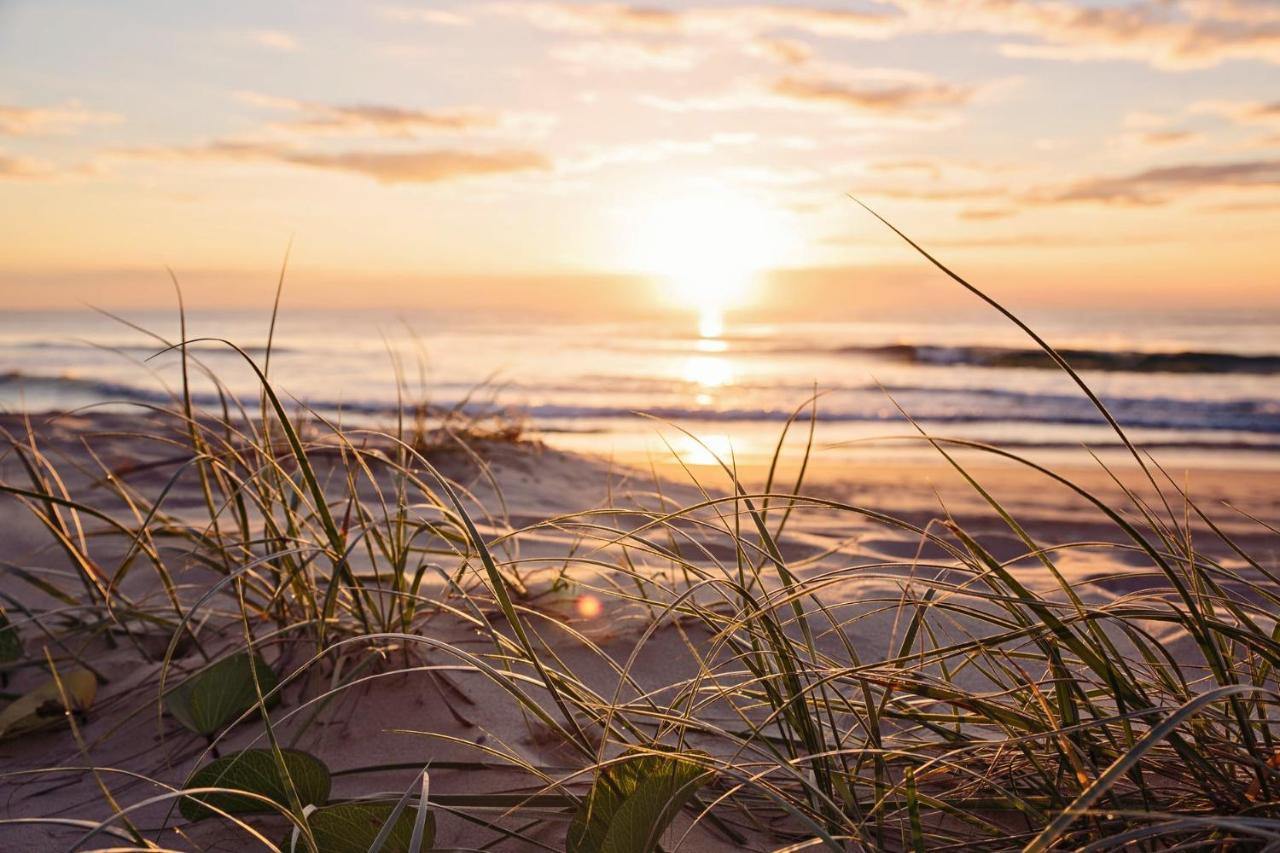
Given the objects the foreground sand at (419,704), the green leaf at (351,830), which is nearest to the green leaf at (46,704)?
the foreground sand at (419,704)

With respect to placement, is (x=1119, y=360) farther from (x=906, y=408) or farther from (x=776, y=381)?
(x=906, y=408)

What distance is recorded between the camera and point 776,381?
1505cm

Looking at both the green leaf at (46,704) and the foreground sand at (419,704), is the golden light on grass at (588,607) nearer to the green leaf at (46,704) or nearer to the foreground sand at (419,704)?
the foreground sand at (419,704)

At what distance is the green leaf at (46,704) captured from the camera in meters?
1.61

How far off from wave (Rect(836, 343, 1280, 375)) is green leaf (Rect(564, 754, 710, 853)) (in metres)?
14.9

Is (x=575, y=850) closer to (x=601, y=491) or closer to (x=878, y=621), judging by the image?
(x=878, y=621)

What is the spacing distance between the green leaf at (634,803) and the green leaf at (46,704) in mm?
1033

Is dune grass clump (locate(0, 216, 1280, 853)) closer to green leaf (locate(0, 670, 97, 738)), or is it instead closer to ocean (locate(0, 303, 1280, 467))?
green leaf (locate(0, 670, 97, 738))

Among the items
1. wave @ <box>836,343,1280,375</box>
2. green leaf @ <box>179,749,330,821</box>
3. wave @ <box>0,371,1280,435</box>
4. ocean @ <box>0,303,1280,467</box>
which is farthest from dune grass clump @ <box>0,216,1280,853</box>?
wave @ <box>836,343,1280,375</box>

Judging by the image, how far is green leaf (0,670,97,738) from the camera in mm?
1611

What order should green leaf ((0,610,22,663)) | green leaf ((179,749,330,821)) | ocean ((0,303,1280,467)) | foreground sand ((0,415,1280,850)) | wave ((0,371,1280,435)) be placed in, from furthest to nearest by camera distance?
wave ((0,371,1280,435)) → ocean ((0,303,1280,467)) → green leaf ((0,610,22,663)) → foreground sand ((0,415,1280,850)) → green leaf ((179,749,330,821))

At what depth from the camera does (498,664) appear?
5.42ft

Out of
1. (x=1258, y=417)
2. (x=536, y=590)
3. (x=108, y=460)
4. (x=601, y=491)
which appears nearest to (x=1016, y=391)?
→ (x=1258, y=417)

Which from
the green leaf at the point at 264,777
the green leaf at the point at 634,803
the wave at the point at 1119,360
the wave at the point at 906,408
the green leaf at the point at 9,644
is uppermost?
the wave at the point at 1119,360
